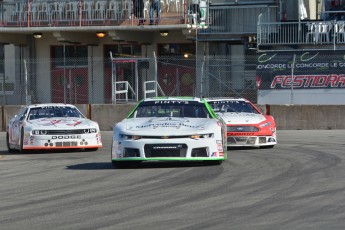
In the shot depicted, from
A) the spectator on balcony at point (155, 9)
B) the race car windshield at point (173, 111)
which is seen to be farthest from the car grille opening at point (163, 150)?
the spectator on balcony at point (155, 9)

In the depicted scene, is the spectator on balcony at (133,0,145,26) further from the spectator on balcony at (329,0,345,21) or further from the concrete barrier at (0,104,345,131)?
the concrete barrier at (0,104,345,131)

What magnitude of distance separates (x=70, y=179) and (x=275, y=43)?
2068 cm

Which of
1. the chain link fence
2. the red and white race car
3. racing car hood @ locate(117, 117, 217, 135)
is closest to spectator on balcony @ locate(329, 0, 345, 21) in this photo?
the chain link fence

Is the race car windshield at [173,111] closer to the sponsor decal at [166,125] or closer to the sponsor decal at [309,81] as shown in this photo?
the sponsor decal at [166,125]

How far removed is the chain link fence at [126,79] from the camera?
32.1 m

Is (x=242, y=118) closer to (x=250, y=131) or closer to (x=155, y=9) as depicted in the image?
(x=250, y=131)

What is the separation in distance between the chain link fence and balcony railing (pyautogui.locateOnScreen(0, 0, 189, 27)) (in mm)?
1644

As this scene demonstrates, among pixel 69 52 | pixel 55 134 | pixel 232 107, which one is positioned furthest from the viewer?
pixel 69 52

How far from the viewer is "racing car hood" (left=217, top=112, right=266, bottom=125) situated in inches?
775

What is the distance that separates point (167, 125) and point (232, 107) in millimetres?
6309

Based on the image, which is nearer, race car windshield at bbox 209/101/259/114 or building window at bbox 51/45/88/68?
race car windshield at bbox 209/101/259/114

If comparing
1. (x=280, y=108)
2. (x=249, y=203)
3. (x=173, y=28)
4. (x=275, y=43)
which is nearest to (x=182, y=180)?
(x=249, y=203)

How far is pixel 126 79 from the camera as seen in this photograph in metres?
37.0

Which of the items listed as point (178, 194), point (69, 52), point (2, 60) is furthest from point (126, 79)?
point (178, 194)
